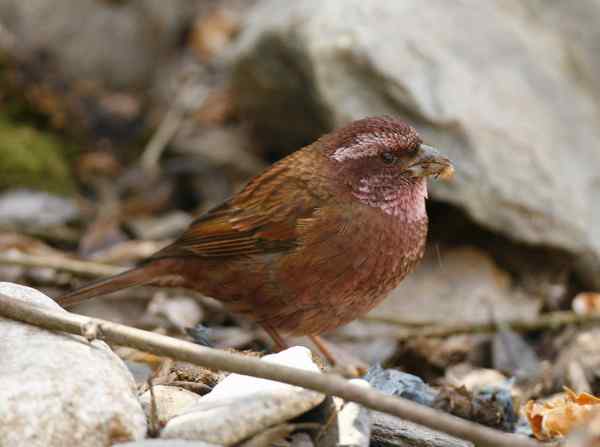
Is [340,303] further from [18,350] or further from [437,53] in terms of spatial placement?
[437,53]

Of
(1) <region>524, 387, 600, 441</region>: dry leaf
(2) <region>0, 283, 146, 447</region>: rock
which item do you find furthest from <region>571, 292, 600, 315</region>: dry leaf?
(2) <region>0, 283, 146, 447</region>: rock

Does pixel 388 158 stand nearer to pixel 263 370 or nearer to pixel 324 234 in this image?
pixel 324 234

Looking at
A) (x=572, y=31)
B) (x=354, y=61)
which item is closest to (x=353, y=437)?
(x=354, y=61)

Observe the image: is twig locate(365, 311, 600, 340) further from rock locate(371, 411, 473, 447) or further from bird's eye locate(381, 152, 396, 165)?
rock locate(371, 411, 473, 447)

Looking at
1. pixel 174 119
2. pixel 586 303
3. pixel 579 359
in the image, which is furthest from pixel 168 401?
pixel 174 119

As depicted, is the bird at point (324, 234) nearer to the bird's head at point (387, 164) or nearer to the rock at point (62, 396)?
the bird's head at point (387, 164)
